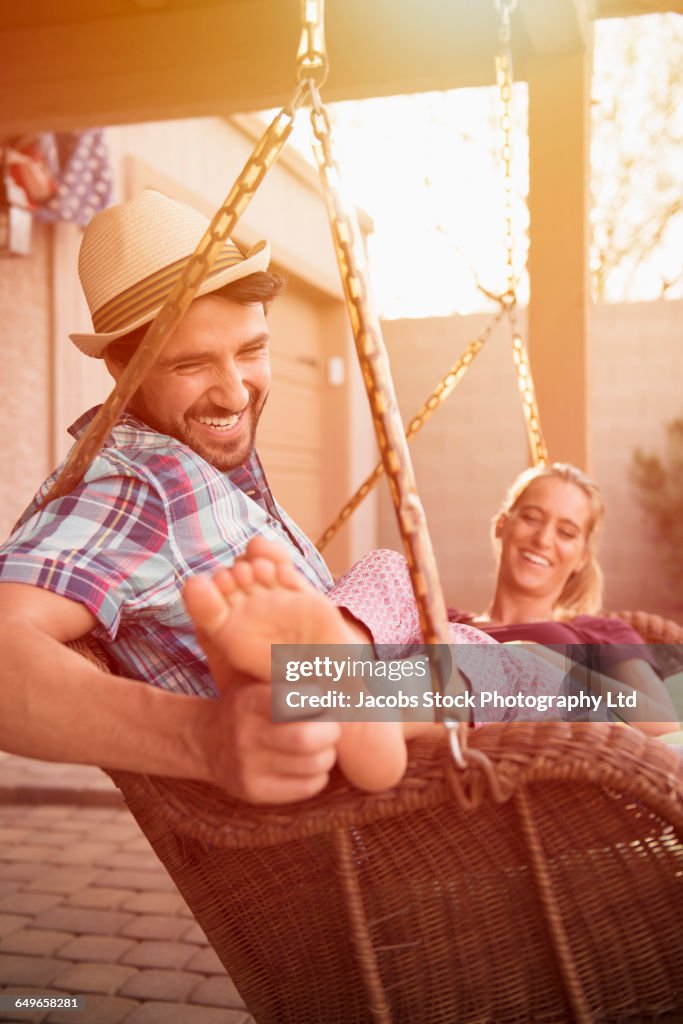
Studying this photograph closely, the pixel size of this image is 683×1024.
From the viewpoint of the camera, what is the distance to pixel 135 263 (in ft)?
4.98

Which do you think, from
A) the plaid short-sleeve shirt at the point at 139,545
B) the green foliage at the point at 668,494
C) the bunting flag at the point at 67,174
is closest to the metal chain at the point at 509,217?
the plaid short-sleeve shirt at the point at 139,545

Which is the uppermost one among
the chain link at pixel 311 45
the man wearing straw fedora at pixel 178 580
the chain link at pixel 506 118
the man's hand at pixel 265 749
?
the chain link at pixel 506 118

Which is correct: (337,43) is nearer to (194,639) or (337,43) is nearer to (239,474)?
(239,474)

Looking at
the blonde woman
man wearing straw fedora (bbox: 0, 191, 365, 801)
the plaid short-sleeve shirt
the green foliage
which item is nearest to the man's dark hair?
man wearing straw fedora (bbox: 0, 191, 365, 801)

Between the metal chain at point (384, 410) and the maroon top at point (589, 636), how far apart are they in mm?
1039

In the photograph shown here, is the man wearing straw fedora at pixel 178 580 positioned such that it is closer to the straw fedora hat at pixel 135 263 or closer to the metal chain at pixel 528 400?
the straw fedora hat at pixel 135 263

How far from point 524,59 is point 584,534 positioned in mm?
1138

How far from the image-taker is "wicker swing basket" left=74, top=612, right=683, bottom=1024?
1.04m

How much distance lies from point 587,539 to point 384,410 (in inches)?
62.0

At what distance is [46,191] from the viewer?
3.61 m

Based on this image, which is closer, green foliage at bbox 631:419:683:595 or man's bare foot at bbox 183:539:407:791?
man's bare foot at bbox 183:539:407:791

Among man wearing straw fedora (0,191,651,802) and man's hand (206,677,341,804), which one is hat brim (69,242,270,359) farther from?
man's hand (206,677,341,804)

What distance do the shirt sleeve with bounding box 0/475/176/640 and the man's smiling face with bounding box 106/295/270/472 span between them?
24 centimetres

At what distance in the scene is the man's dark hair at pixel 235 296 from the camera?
153 cm
